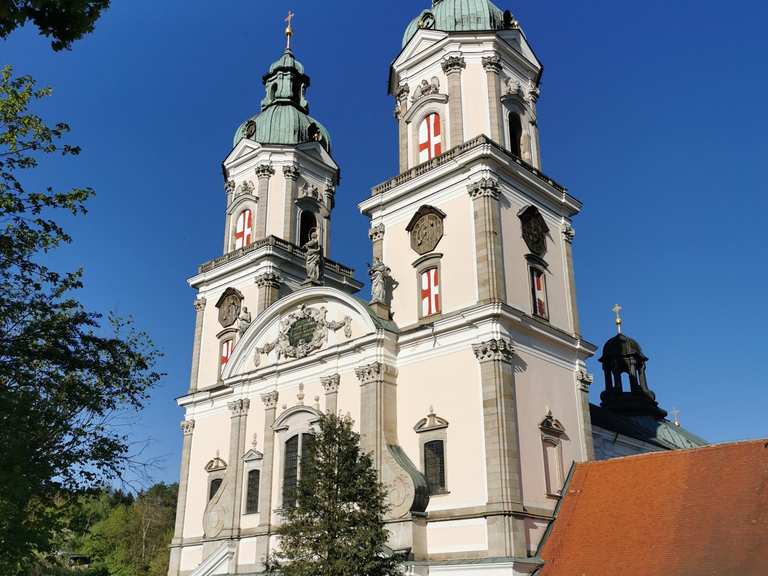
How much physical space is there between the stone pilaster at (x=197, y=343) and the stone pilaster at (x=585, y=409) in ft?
55.3

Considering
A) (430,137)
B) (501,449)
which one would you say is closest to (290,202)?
(430,137)

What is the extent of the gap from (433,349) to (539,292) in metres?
4.36

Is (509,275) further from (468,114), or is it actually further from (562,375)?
(468,114)

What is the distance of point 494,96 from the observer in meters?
27.6

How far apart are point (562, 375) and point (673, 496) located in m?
5.66

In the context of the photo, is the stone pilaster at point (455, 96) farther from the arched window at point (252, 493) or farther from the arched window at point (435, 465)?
the arched window at point (252, 493)

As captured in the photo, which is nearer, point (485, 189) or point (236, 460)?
point (485, 189)

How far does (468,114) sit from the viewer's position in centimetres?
2769

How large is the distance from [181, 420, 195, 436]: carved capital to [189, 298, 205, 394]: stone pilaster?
1318mm

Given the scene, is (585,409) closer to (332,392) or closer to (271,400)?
(332,392)

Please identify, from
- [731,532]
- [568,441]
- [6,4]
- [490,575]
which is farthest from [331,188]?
[6,4]

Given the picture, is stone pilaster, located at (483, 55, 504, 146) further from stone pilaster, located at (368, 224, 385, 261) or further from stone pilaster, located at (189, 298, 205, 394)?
stone pilaster, located at (189, 298, 205, 394)

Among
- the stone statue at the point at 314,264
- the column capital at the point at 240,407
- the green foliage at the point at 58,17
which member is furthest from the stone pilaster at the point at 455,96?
the green foliage at the point at 58,17

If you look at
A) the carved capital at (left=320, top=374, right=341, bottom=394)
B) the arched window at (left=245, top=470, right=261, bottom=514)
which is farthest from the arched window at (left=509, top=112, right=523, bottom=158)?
the arched window at (left=245, top=470, right=261, bottom=514)
